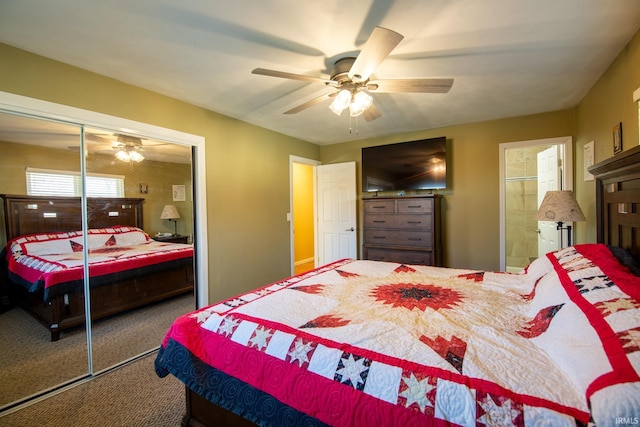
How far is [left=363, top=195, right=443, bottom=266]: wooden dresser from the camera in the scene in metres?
3.54

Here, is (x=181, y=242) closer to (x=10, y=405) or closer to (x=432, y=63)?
(x=10, y=405)

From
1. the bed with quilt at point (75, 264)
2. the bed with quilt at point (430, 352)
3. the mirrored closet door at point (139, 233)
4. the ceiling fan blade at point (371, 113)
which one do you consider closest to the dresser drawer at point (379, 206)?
the ceiling fan blade at point (371, 113)

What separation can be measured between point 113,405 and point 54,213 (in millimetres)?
1460

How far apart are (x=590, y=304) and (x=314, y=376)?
43.1 inches

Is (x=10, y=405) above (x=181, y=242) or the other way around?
the other way around

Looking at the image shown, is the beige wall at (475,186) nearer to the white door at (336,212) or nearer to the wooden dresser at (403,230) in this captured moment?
the wooden dresser at (403,230)

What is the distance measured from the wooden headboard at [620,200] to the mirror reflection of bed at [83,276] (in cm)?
334

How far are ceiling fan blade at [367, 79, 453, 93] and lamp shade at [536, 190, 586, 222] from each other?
64.1 inches

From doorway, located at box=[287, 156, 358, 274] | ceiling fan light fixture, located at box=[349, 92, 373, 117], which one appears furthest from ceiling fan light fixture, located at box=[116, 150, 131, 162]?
doorway, located at box=[287, 156, 358, 274]

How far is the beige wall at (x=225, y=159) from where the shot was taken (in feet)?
6.52

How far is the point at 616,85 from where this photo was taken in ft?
6.75

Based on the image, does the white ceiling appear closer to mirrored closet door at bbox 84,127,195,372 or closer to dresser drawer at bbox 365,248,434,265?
mirrored closet door at bbox 84,127,195,372

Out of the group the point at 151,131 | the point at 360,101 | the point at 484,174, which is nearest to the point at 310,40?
the point at 360,101

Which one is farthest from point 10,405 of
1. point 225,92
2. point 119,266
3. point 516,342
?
point 516,342
